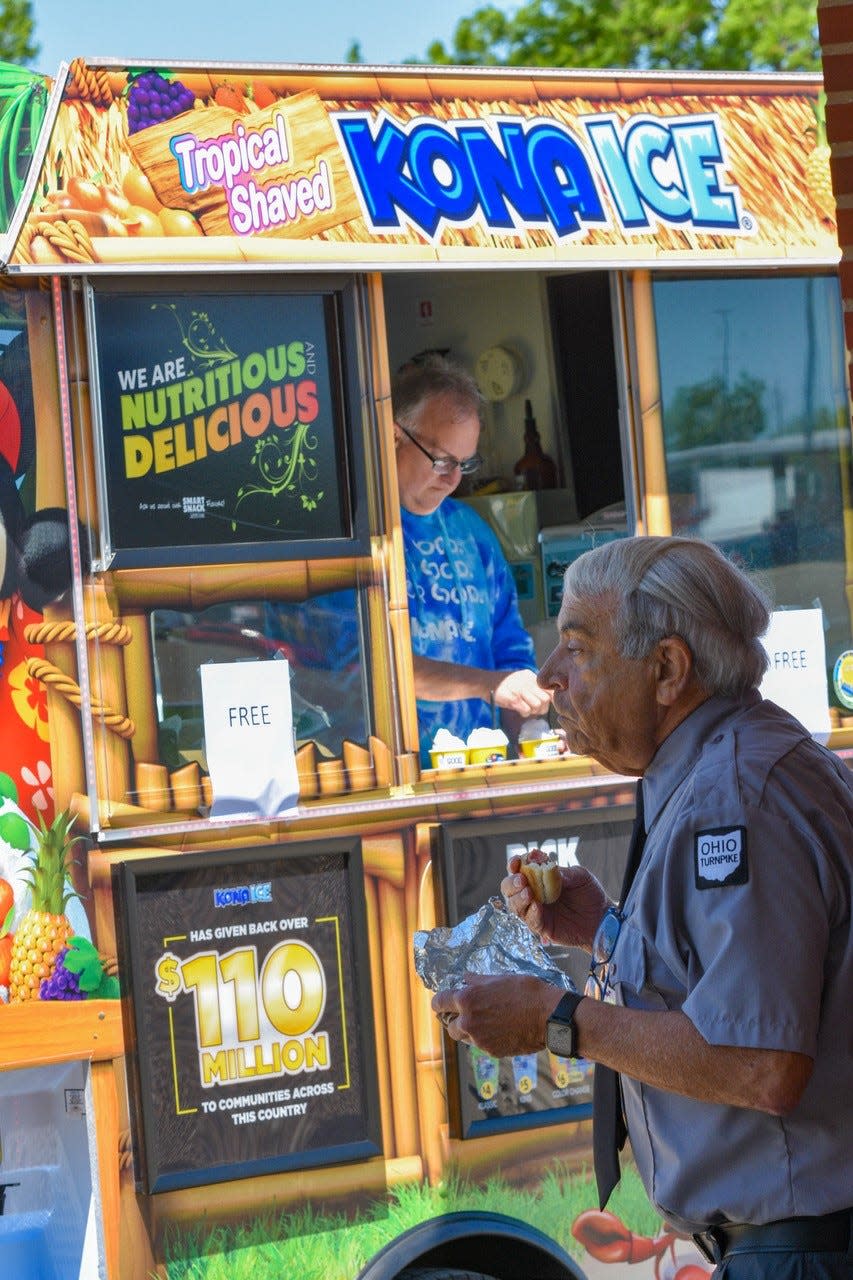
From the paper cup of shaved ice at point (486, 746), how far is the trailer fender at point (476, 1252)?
39.3 inches

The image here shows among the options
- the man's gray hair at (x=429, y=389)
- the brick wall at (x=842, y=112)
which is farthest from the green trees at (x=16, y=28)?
the brick wall at (x=842, y=112)

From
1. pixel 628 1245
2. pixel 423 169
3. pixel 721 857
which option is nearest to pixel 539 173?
pixel 423 169

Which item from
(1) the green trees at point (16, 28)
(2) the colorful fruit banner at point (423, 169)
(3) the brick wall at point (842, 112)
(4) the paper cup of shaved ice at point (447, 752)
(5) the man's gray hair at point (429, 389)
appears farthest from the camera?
(1) the green trees at point (16, 28)

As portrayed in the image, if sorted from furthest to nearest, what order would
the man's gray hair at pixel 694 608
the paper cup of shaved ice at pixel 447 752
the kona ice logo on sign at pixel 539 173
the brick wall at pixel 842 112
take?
the paper cup of shaved ice at pixel 447 752 < the kona ice logo on sign at pixel 539 173 < the brick wall at pixel 842 112 < the man's gray hair at pixel 694 608

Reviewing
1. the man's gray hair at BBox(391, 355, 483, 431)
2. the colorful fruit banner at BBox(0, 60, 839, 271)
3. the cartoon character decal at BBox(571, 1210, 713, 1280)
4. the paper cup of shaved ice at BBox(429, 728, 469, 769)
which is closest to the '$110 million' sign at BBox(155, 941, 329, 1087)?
the paper cup of shaved ice at BBox(429, 728, 469, 769)

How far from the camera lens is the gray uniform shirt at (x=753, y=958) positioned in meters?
1.92

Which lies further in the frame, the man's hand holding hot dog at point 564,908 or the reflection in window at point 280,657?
the reflection in window at point 280,657

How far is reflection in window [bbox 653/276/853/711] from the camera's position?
13.1 feet

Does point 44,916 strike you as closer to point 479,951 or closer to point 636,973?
point 479,951

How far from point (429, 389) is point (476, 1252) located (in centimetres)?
215

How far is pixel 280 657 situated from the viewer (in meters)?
3.45

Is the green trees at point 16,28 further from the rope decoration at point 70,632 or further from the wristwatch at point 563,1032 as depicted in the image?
the wristwatch at point 563,1032

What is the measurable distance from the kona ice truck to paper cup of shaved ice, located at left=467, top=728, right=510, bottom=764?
2cm

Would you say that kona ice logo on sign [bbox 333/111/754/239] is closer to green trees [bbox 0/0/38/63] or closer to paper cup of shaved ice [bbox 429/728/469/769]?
paper cup of shaved ice [bbox 429/728/469/769]
